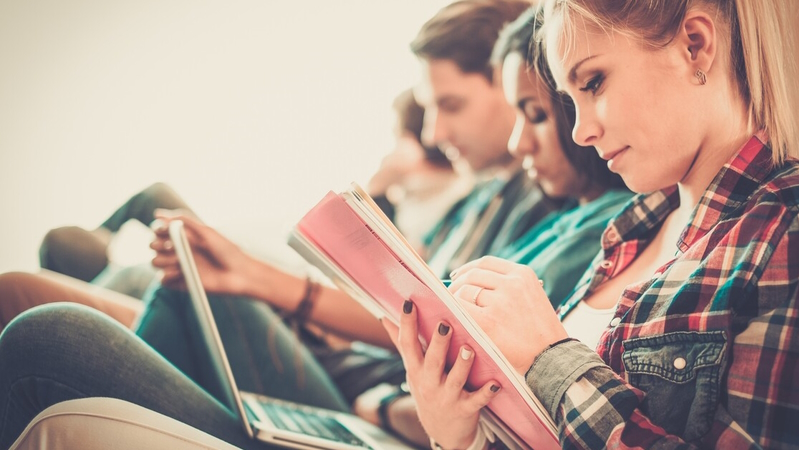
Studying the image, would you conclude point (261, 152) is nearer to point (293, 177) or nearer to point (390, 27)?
point (293, 177)

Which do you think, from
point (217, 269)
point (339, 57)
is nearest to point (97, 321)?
point (217, 269)

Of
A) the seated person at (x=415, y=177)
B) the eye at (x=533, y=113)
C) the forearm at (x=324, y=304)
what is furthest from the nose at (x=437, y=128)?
the forearm at (x=324, y=304)

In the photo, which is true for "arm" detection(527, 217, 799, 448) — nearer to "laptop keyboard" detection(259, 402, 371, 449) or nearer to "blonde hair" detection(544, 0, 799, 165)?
"blonde hair" detection(544, 0, 799, 165)

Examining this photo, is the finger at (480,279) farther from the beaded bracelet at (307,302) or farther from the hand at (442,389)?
the beaded bracelet at (307,302)

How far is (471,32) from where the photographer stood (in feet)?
4.42

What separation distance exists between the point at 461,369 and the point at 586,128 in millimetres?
293

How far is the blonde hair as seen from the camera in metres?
0.59

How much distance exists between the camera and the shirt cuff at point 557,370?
534 millimetres

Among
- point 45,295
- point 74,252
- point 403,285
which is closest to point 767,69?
point 403,285

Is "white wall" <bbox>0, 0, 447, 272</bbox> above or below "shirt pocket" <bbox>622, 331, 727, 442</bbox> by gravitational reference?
above

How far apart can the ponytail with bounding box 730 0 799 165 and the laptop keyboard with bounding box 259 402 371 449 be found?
601 millimetres

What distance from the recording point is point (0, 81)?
1521 millimetres

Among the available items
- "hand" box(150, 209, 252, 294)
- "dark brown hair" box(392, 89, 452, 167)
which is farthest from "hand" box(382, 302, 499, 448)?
"dark brown hair" box(392, 89, 452, 167)

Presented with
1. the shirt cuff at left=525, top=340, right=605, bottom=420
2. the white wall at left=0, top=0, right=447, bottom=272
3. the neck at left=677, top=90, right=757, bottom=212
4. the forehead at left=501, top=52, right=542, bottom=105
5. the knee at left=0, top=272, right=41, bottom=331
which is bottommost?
the shirt cuff at left=525, top=340, right=605, bottom=420
